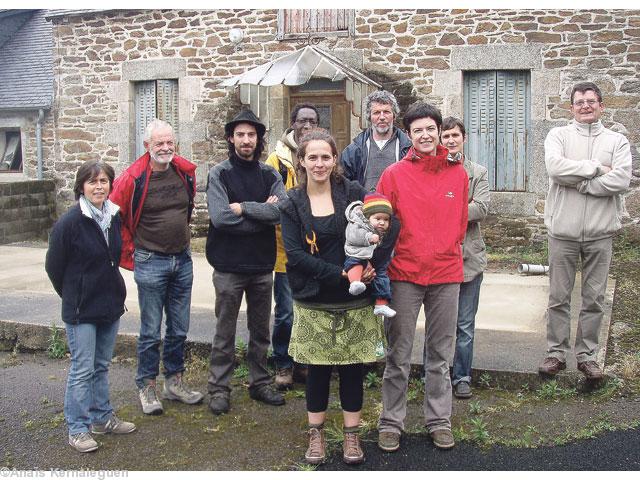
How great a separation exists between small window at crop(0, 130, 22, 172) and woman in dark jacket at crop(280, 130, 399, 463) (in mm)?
12092

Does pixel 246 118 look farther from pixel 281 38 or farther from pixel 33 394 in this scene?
pixel 281 38

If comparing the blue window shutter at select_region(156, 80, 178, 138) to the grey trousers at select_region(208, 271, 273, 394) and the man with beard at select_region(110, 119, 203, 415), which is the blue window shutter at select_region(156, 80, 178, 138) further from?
the grey trousers at select_region(208, 271, 273, 394)

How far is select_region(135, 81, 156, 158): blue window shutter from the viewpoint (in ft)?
41.7

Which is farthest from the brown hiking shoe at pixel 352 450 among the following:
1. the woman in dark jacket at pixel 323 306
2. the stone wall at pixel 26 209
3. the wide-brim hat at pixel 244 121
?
the stone wall at pixel 26 209

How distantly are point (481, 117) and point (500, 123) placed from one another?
29cm

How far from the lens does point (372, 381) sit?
5203mm

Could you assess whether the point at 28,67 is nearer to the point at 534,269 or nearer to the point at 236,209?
the point at 534,269

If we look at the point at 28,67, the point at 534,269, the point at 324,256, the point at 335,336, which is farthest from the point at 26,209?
the point at 335,336

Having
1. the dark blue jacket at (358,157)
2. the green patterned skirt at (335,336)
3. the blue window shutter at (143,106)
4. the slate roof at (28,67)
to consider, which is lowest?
the green patterned skirt at (335,336)

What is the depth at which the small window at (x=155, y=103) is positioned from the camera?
12.5 m

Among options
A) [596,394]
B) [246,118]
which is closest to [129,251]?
[246,118]

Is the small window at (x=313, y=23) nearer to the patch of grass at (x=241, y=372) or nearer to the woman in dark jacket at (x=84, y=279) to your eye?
the patch of grass at (x=241, y=372)

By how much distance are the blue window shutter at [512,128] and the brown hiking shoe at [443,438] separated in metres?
7.28

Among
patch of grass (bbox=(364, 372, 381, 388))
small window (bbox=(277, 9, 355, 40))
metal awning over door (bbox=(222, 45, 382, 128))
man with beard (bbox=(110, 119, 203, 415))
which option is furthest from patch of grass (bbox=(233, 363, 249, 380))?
small window (bbox=(277, 9, 355, 40))
